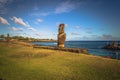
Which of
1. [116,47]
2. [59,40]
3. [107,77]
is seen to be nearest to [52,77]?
[107,77]

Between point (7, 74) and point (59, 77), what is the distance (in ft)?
8.58

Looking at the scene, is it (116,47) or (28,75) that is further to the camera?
(116,47)

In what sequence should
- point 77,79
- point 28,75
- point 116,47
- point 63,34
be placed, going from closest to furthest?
point 77,79, point 28,75, point 63,34, point 116,47

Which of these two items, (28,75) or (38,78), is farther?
(28,75)

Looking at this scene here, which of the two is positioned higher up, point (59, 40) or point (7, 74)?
point (59, 40)

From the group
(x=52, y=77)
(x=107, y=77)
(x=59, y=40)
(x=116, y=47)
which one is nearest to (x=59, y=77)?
(x=52, y=77)

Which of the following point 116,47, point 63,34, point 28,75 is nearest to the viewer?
point 28,75

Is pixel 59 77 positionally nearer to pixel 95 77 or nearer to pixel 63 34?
pixel 95 77

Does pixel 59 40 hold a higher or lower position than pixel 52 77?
higher

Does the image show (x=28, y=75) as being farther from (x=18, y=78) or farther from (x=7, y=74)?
(x=7, y=74)

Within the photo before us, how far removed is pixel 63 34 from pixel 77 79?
1660cm

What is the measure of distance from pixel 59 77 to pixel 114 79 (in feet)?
8.16

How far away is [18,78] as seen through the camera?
5793 millimetres

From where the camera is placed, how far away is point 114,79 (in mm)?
5715
